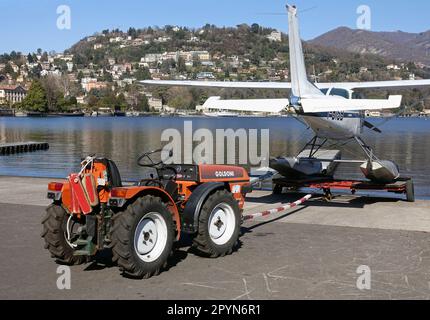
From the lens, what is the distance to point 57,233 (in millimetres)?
6973

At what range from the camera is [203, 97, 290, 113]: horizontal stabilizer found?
13.4 m

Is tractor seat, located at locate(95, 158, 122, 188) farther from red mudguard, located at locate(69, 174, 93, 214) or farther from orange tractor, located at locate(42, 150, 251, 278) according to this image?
red mudguard, located at locate(69, 174, 93, 214)

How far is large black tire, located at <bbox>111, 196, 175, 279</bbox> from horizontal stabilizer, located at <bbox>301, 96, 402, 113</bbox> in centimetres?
712

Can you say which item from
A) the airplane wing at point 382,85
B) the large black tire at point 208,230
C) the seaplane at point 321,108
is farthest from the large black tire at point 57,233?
the airplane wing at point 382,85

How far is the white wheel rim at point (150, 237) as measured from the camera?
6.66m

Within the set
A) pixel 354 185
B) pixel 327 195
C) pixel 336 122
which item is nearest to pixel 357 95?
pixel 336 122

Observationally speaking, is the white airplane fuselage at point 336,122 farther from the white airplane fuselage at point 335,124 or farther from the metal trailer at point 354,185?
the metal trailer at point 354,185

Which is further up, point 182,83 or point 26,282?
point 182,83

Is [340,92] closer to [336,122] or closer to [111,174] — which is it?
[336,122]

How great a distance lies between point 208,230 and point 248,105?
6.53 m

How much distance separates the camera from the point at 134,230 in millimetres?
6457
